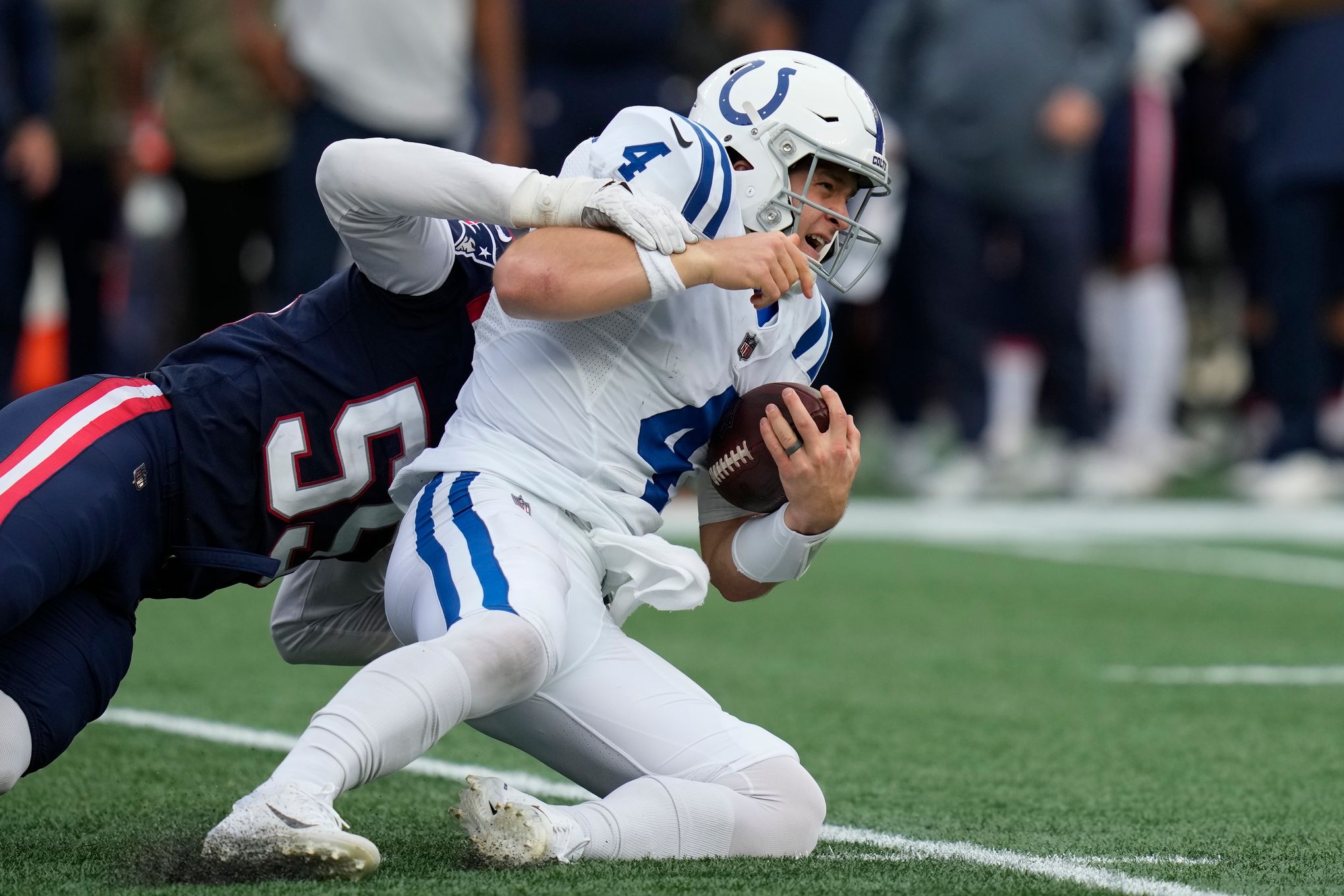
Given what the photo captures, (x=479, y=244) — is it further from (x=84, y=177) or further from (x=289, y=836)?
(x=84, y=177)

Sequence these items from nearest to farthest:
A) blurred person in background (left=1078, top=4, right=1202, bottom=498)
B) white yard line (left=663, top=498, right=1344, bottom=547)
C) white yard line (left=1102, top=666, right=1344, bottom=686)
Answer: white yard line (left=1102, top=666, right=1344, bottom=686), white yard line (left=663, top=498, right=1344, bottom=547), blurred person in background (left=1078, top=4, right=1202, bottom=498)

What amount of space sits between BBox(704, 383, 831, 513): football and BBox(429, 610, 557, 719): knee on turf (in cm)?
52

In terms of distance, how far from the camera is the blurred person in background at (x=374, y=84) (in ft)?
21.2

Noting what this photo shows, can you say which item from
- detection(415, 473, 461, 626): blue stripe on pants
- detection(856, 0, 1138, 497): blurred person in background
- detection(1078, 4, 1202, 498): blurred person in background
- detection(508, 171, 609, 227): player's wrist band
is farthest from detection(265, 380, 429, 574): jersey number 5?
detection(1078, 4, 1202, 498): blurred person in background

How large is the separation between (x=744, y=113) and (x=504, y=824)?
1.14 metres

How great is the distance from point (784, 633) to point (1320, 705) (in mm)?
1413

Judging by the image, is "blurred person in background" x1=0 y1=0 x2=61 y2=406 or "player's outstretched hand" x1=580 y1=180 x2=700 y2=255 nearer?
"player's outstretched hand" x1=580 y1=180 x2=700 y2=255

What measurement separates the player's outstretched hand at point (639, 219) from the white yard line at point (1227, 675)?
7.17 ft

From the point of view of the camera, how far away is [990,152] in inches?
313

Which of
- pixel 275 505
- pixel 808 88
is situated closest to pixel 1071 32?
pixel 808 88

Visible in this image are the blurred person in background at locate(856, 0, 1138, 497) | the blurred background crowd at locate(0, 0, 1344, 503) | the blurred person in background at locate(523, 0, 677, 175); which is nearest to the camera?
the blurred background crowd at locate(0, 0, 1344, 503)

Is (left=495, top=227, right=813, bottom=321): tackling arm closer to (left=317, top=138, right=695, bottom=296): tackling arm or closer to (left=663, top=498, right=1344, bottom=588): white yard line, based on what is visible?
(left=317, top=138, right=695, bottom=296): tackling arm

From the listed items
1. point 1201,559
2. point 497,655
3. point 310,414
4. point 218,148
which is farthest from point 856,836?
point 218,148

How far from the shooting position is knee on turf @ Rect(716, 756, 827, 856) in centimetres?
272
